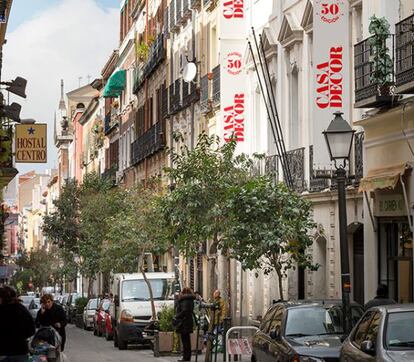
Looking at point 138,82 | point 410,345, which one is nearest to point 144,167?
point 138,82

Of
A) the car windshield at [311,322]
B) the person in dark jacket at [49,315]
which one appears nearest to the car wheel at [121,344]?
the person in dark jacket at [49,315]

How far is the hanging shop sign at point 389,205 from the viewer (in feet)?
88.9

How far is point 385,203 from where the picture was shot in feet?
92.0

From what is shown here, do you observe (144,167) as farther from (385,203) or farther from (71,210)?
(385,203)

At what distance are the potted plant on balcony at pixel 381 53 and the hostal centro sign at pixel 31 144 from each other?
11.7 meters

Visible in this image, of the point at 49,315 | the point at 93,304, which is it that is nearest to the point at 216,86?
the point at 93,304

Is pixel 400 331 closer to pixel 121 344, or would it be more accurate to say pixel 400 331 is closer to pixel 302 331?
pixel 302 331

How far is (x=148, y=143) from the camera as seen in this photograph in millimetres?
66750

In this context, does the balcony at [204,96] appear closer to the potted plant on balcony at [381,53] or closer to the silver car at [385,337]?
the potted plant on balcony at [381,53]

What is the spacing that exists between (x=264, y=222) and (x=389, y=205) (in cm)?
283

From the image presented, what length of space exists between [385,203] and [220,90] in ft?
52.2

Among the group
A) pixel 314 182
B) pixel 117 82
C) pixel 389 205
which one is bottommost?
pixel 389 205

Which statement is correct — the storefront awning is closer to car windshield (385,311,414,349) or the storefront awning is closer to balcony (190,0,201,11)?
car windshield (385,311,414,349)

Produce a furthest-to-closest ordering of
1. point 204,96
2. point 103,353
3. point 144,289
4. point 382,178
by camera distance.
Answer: point 204,96 → point 144,289 → point 103,353 → point 382,178
